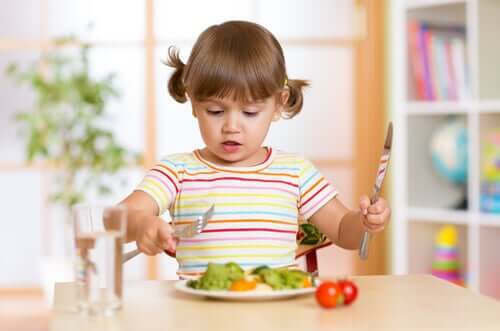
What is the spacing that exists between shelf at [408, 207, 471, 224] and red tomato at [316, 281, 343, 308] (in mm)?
2644

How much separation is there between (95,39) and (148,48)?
0.29 meters

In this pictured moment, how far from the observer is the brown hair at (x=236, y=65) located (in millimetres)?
1632

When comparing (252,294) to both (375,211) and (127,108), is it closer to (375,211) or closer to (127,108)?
(375,211)

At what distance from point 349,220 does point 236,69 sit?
353 millimetres

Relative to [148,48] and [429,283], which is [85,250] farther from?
[148,48]

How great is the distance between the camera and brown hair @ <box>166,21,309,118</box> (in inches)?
64.2

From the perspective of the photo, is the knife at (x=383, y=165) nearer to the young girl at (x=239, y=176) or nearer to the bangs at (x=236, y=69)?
the young girl at (x=239, y=176)

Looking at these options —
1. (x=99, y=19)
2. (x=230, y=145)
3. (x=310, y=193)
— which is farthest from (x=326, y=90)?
(x=230, y=145)

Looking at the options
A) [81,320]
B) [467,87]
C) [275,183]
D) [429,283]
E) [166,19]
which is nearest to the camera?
[81,320]

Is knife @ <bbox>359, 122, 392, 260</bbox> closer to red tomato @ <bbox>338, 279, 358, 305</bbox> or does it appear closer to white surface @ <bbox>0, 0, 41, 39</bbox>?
red tomato @ <bbox>338, 279, 358, 305</bbox>

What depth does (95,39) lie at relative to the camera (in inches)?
190

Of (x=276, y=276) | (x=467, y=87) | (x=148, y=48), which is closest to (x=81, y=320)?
(x=276, y=276)

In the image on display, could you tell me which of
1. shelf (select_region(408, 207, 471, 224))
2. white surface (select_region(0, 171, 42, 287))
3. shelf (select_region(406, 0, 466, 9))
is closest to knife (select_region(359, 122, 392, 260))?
shelf (select_region(408, 207, 471, 224))

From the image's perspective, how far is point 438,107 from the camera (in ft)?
13.0
